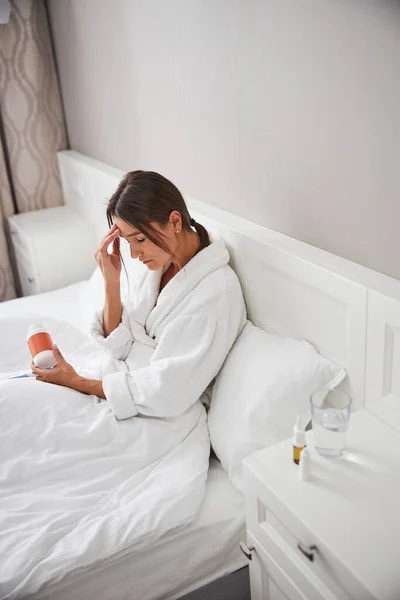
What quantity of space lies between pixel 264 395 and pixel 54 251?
161cm

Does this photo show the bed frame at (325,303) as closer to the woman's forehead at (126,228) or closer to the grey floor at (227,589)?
the grey floor at (227,589)

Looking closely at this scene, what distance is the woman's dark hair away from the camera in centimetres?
158

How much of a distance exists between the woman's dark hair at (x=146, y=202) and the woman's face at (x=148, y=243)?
0.01m

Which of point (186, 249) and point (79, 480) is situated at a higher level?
point (186, 249)

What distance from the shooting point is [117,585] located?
4.27ft

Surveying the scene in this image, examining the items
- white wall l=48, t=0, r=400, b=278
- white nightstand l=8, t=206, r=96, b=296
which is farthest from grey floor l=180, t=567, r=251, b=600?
white nightstand l=8, t=206, r=96, b=296

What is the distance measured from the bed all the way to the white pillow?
4cm

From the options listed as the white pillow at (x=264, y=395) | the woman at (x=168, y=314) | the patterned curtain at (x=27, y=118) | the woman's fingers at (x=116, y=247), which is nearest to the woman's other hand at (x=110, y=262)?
the woman's fingers at (x=116, y=247)

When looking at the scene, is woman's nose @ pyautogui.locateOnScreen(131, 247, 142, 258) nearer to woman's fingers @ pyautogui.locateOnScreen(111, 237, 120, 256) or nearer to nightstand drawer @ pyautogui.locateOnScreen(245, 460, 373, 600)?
woman's fingers @ pyautogui.locateOnScreen(111, 237, 120, 256)

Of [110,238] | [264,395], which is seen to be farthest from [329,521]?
→ [110,238]

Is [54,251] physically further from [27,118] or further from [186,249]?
[186,249]

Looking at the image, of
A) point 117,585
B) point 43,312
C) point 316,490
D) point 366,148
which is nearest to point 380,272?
point 366,148

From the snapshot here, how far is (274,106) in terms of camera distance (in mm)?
1539

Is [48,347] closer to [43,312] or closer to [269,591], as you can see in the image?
[43,312]
